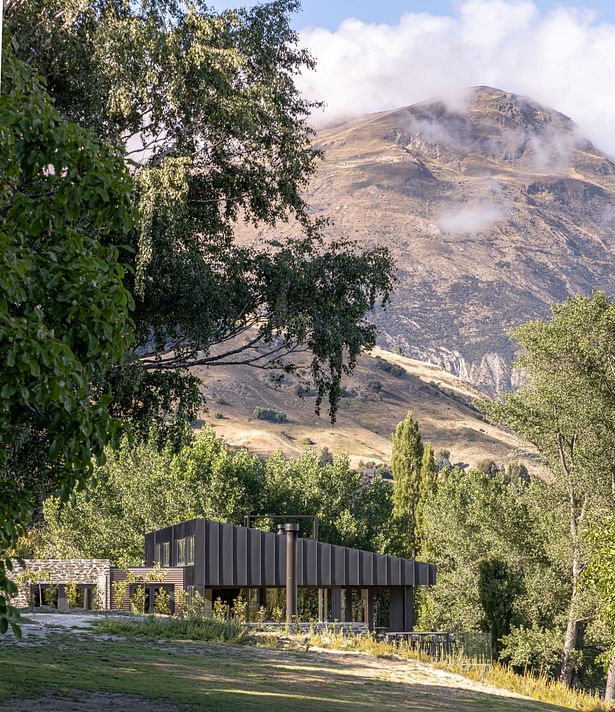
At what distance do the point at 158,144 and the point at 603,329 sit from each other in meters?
20.2

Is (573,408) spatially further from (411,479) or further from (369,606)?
(411,479)

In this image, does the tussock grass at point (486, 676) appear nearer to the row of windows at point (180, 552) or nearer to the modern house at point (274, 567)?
the modern house at point (274, 567)

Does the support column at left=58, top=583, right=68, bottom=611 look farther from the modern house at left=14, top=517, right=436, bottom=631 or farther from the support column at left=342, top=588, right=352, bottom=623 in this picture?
the support column at left=342, top=588, right=352, bottom=623

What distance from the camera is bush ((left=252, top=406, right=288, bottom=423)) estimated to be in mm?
191250

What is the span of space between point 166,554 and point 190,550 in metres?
6.06

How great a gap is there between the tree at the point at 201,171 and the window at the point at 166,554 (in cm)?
2458

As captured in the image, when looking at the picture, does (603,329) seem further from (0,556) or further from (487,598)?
(0,556)

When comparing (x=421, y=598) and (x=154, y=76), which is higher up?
(x=154, y=76)

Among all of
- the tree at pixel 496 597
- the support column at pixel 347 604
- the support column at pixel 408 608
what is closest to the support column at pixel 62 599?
the support column at pixel 347 604

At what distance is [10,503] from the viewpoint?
22.3 feet

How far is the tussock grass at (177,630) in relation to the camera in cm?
2078

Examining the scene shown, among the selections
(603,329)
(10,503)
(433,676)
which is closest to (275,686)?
(433,676)

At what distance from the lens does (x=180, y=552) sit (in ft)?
134

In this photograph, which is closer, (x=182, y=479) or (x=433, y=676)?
(x=433, y=676)
